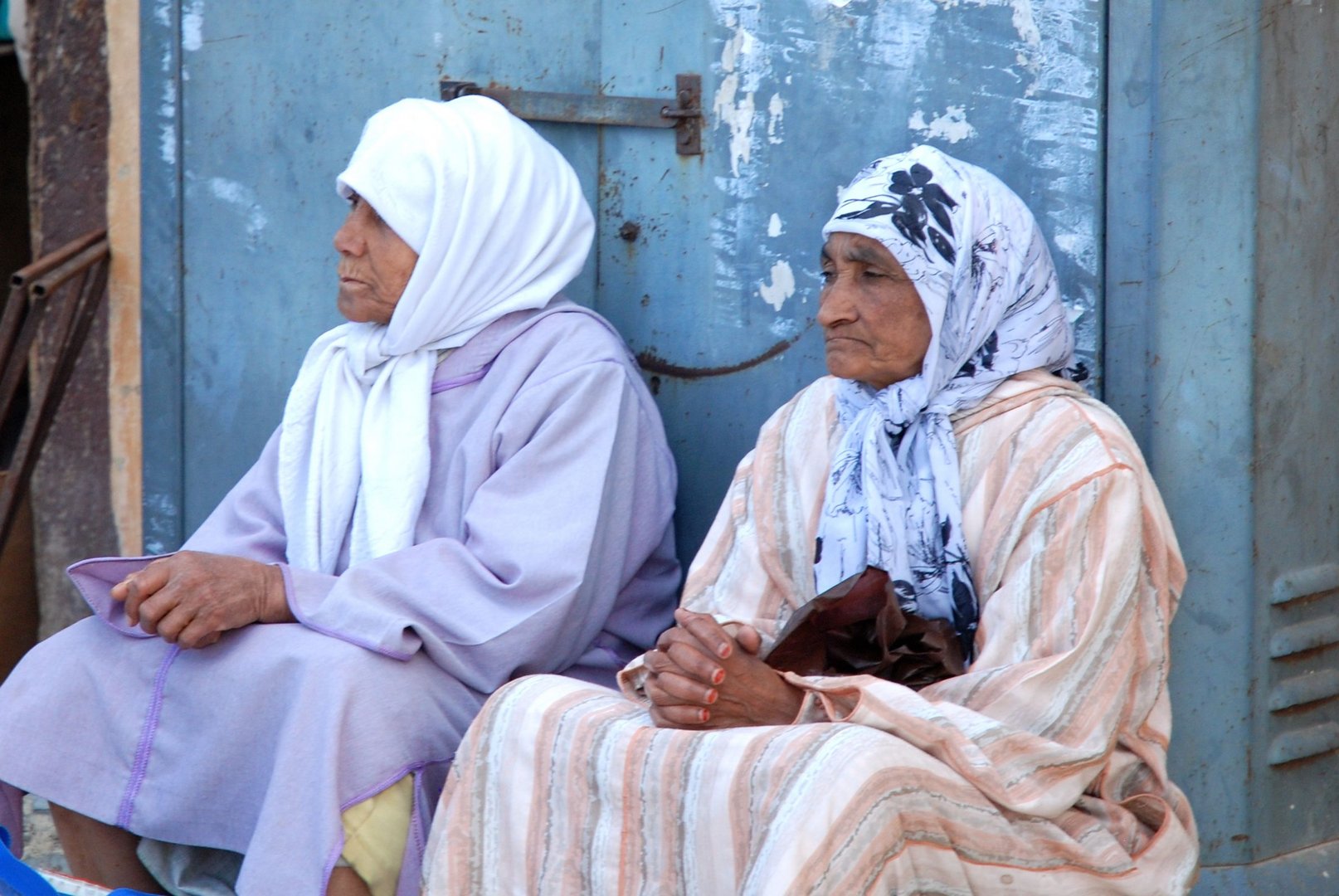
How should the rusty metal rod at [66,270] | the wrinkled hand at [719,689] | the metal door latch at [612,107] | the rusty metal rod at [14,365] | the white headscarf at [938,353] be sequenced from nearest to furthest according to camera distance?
the wrinkled hand at [719,689] < the white headscarf at [938,353] < the metal door latch at [612,107] < the rusty metal rod at [66,270] < the rusty metal rod at [14,365]

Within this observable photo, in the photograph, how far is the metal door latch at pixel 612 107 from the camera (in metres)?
3.35

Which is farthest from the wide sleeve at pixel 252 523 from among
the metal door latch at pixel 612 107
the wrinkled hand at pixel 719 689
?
the wrinkled hand at pixel 719 689

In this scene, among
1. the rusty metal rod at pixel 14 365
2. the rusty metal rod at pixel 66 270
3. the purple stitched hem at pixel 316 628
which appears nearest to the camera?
the purple stitched hem at pixel 316 628

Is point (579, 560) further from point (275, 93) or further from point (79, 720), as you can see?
point (275, 93)

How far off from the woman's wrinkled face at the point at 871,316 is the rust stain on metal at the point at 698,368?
587 millimetres

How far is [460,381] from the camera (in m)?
3.11

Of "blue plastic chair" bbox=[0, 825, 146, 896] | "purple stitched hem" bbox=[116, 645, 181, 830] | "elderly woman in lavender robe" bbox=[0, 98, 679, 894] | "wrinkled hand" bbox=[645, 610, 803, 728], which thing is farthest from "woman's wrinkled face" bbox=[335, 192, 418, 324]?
"blue plastic chair" bbox=[0, 825, 146, 896]

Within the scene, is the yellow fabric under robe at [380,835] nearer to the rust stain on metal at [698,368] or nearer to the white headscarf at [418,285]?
the white headscarf at [418,285]

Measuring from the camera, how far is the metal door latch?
3346mm

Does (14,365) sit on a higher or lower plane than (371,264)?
lower

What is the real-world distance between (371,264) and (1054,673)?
1541mm

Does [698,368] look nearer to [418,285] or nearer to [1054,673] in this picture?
[418,285]

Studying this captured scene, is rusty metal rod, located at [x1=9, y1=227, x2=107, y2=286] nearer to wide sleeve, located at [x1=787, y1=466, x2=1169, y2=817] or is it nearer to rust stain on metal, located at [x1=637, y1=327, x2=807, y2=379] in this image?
rust stain on metal, located at [x1=637, y1=327, x2=807, y2=379]

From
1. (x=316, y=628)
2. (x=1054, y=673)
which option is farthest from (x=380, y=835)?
(x=1054, y=673)
